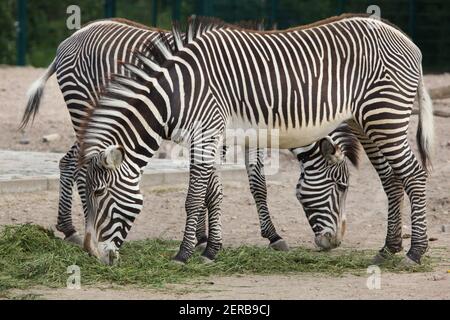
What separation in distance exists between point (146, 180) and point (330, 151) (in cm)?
275

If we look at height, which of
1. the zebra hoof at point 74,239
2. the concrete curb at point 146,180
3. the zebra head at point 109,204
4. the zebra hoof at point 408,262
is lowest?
the zebra hoof at point 74,239

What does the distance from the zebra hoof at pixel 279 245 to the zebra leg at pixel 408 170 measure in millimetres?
1043

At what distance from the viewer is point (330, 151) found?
7.98 m

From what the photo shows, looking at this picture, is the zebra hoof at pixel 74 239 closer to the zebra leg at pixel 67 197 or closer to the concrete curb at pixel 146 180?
the zebra leg at pixel 67 197

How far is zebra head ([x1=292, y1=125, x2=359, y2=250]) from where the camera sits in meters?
7.97

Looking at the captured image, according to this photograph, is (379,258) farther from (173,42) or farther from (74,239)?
(74,239)

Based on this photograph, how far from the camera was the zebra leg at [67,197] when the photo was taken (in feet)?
27.3

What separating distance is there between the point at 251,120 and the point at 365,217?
8.33 ft

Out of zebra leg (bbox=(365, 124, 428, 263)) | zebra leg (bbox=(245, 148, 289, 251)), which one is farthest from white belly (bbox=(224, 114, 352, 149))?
zebra leg (bbox=(245, 148, 289, 251))

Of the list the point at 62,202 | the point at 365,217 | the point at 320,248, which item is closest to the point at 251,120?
the point at 320,248

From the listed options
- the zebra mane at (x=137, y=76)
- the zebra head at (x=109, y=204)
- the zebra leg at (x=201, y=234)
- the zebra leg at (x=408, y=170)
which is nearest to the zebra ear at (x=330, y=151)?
the zebra leg at (x=408, y=170)
